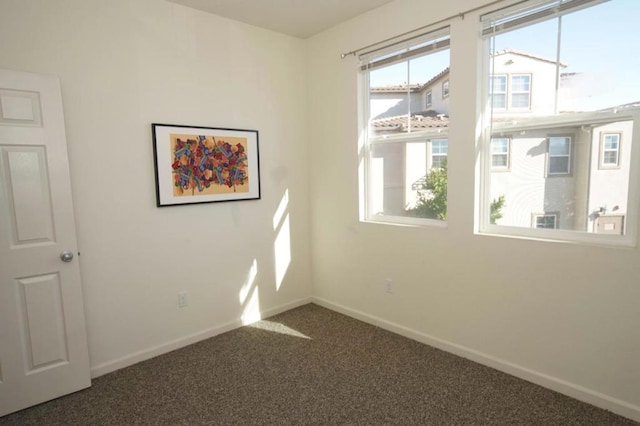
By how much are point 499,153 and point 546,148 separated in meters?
0.28

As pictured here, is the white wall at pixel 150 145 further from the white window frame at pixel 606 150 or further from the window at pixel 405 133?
the white window frame at pixel 606 150

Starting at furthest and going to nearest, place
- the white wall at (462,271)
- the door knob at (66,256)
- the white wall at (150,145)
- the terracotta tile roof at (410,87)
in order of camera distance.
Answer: the terracotta tile roof at (410,87), the white wall at (150,145), the door knob at (66,256), the white wall at (462,271)

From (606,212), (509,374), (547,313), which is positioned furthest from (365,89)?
(509,374)

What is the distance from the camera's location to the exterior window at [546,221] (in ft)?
7.65

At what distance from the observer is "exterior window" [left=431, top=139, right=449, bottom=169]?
283 cm

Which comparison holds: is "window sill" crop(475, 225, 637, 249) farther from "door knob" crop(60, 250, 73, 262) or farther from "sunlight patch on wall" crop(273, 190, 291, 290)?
"door knob" crop(60, 250, 73, 262)

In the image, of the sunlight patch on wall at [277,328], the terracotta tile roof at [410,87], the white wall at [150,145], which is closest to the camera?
the white wall at [150,145]

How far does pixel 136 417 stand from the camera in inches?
85.5

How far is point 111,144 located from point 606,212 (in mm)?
3187

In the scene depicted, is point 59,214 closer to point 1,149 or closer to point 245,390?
point 1,149

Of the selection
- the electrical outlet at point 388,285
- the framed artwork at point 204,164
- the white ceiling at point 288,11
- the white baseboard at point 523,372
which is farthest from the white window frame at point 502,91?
the framed artwork at point 204,164

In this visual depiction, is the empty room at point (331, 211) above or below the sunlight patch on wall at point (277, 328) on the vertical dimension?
above

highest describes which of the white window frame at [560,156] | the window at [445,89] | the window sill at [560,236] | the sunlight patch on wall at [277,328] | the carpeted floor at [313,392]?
the window at [445,89]

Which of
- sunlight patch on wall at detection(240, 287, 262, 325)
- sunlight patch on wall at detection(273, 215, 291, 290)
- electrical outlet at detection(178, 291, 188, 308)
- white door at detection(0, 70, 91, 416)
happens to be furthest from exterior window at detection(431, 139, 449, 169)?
white door at detection(0, 70, 91, 416)
